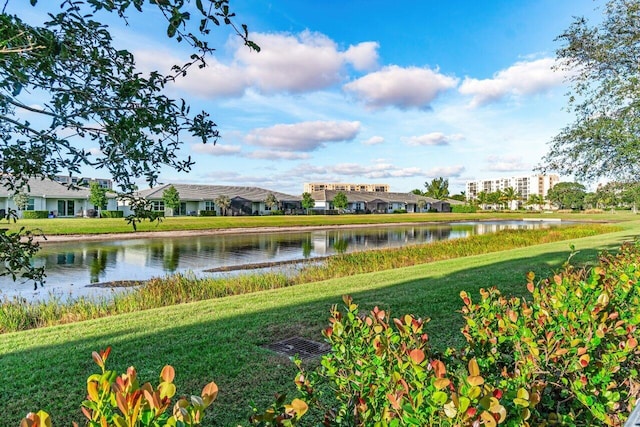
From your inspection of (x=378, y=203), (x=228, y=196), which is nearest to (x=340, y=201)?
(x=378, y=203)

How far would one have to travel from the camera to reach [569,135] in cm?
1054

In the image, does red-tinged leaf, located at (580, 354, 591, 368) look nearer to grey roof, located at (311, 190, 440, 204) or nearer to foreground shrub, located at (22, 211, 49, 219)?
foreground shrub, located at (22, 211, 49, 219)

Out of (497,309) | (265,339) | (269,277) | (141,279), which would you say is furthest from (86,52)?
(141,279)

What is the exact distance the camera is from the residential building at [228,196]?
54.5 metres

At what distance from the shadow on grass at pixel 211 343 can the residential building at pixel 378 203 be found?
6483 centimetres

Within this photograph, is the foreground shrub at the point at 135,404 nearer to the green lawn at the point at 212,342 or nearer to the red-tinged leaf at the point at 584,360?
the red-tinged leaf at the point at 584,360

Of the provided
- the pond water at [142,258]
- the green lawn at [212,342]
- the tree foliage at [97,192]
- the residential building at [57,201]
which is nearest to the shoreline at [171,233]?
the pond water at [142,258]

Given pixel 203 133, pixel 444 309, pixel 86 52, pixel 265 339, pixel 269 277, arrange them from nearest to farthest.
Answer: pixel 86 52 → pixel 203 133 → pixel 265 339 → pixel 444 309 → pixel 269 277

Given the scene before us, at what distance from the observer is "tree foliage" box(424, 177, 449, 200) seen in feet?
319

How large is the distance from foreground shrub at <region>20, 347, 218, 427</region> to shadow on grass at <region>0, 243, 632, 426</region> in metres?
2.32

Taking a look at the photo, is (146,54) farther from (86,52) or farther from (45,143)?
(45,143)

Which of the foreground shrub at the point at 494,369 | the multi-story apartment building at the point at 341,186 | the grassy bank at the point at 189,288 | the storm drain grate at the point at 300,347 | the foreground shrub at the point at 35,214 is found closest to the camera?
the foreground shrub at the point at 494,369

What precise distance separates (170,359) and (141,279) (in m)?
10.2

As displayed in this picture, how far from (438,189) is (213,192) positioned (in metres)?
58.8
